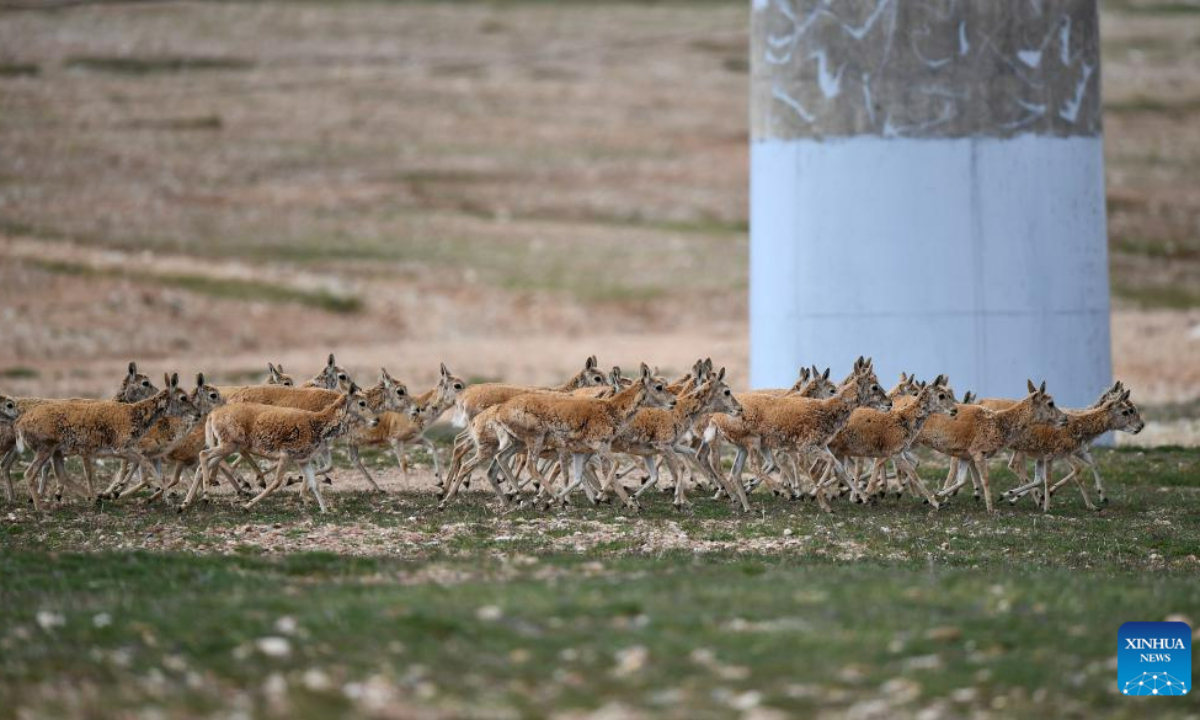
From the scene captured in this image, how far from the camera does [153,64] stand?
267 feet

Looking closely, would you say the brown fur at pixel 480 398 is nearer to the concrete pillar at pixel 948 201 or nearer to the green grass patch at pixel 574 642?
the green grass patch at pixel 574 642

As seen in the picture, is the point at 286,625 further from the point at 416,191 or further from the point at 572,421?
the point at 416,191

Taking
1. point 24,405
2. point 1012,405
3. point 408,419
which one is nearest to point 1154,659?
point 1012,405

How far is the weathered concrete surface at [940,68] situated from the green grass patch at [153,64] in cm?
5247

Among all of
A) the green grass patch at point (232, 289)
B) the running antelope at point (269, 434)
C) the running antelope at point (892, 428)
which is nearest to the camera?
the running antelope at point (269, 434)

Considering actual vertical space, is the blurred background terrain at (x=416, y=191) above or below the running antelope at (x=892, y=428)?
above

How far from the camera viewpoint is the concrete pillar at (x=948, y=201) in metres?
32.5

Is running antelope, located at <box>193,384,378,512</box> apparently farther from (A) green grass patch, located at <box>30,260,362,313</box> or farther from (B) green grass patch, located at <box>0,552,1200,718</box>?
(A) green grass patch, located at <box>30,260,362,313</box>

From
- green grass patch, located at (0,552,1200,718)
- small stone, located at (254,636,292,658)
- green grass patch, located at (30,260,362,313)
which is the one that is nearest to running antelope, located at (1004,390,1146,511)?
green grass patch, located at (0,552,1200,718)

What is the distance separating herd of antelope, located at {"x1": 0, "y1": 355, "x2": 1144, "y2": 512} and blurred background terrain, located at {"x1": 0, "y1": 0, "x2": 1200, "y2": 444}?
1135 cm

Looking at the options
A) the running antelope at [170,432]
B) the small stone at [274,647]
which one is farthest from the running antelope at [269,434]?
the small stone at [274,647]

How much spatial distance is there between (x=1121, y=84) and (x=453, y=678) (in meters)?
79.9

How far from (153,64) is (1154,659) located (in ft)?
242

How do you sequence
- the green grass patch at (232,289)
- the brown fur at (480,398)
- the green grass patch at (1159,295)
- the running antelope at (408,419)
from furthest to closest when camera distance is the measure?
the green grass patch at (1159,295) < the green grass patch at (232,289) < the running antelope at (408,419) < the brown fur at (480,398)
